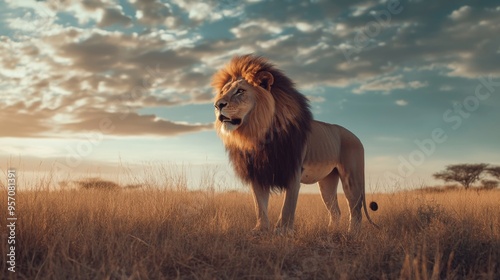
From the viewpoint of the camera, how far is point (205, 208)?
775 centimetres

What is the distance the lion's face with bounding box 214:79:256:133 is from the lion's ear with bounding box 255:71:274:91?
0.45 feet

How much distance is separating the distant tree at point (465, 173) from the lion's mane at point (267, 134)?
21144 mm

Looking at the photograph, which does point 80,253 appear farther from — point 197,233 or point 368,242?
point 368,242

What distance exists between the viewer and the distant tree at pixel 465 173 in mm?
24500

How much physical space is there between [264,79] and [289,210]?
166 centimetres

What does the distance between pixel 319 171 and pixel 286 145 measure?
1.11 m

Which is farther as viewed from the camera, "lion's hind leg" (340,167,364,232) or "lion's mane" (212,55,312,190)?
"lion's hind leg" (340,167,364,232)

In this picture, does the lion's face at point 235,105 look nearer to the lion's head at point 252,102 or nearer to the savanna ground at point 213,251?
the lion's head at point 252,102

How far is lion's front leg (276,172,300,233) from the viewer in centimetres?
573

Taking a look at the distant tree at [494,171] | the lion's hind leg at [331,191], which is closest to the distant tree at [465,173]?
the distant tree at [494,171]

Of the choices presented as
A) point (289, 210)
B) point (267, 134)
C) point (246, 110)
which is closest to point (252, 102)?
point (246, 110)

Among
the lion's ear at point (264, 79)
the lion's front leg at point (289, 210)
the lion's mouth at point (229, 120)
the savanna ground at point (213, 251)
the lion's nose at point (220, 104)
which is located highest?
the lion's ear at point (264, 79)

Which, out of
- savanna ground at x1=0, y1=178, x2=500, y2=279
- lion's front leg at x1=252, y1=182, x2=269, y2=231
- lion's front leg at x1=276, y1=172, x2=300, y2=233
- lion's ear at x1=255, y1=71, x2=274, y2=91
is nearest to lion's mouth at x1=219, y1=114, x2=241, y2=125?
lion's ear at x1=255, y1=71, x2=274, y2=91

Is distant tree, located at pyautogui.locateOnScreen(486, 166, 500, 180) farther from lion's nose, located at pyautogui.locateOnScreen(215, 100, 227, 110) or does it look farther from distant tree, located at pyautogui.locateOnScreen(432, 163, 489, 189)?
lion's nose, located at pyautogui.locateOnScreen(215, 100, 227, 110)
